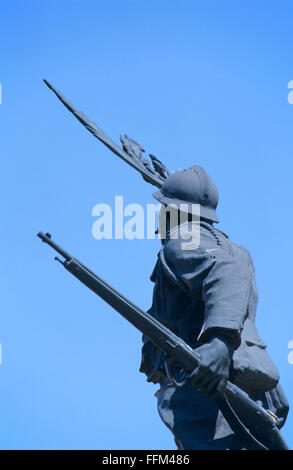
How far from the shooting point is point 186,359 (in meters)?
11.1

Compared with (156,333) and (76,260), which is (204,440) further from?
(76,260)

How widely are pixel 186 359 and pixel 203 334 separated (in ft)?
0.95

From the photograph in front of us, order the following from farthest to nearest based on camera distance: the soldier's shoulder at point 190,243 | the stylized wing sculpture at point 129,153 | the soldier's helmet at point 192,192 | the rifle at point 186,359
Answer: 1. the stylized wing sculpture at point 129,153
2. the soldier's helmet at point 192,192
3. the soldier's shoulder at point 190,243
4. the rifle at point 186,359

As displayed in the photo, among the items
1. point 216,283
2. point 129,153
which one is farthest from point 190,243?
point 129,153

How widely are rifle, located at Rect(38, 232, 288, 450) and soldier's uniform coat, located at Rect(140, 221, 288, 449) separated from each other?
0.22 meters

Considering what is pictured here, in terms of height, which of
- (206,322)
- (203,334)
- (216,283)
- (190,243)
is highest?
(190,243)

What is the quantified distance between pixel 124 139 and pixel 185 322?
10.2ft

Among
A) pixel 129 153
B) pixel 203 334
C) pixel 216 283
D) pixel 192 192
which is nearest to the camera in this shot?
pixel 203 334

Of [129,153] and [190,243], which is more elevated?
[129,153]

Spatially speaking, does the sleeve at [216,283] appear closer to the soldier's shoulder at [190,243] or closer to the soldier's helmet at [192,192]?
the soldier's shoulder at [190,243]

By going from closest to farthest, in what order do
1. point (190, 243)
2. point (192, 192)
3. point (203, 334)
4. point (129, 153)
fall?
1. point (203, 334)
2. point (190, 243)
3. point (192, 192)
4. point (129, 153)

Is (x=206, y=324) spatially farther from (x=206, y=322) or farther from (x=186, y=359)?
(x=186, y=359)

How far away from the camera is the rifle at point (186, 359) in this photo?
11172 mm

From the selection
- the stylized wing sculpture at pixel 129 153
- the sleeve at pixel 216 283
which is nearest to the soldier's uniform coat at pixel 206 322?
the sleeve at pixel 216 283
